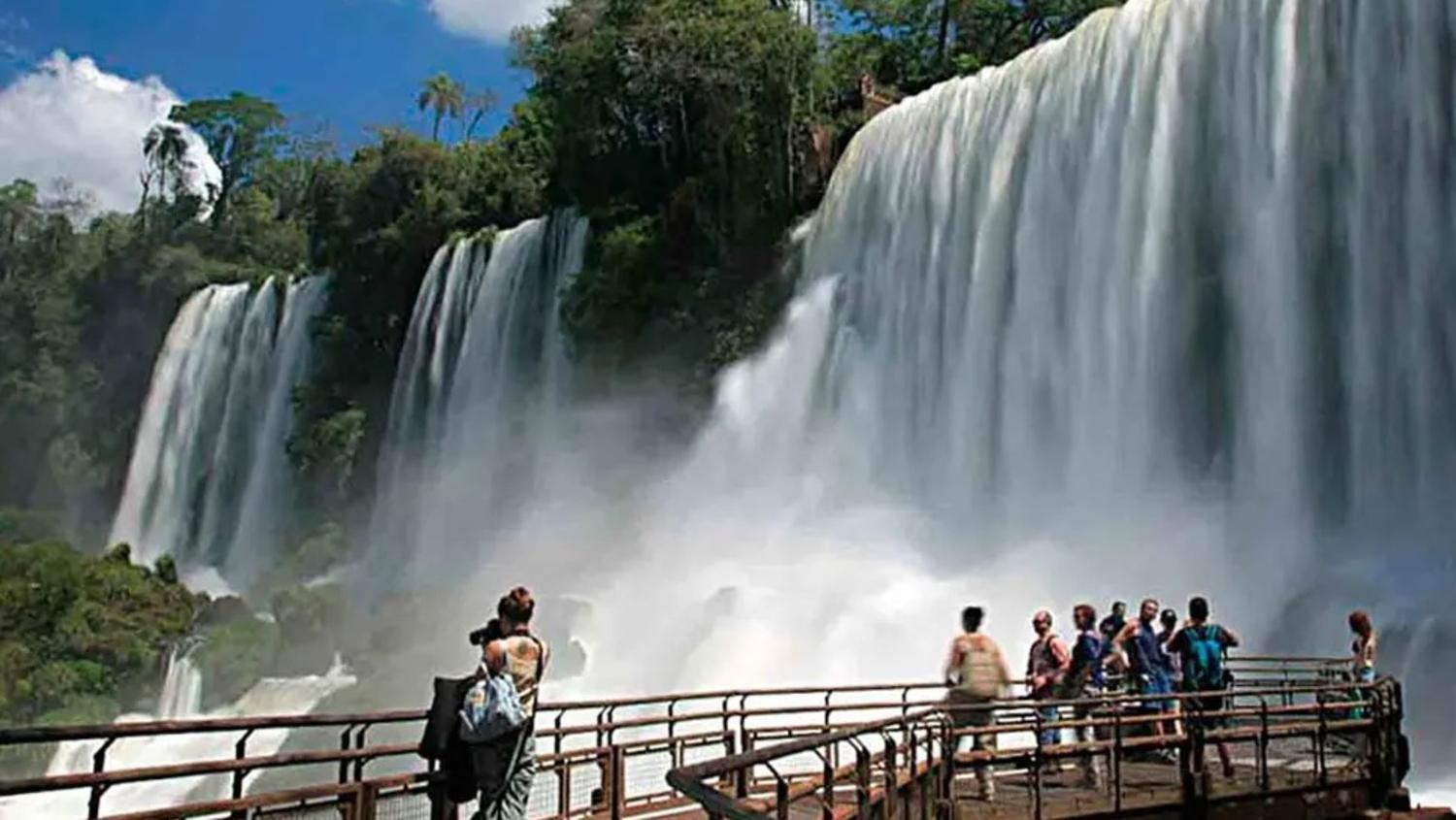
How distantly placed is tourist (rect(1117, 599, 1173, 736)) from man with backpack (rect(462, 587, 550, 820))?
5937 mm

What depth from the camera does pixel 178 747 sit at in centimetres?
2975

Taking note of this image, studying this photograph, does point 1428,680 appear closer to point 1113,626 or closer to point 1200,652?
point 1113,626

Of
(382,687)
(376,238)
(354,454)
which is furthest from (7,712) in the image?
(376,238)

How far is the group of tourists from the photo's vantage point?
9227 millimetres

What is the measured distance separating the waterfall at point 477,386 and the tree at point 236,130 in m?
52.2

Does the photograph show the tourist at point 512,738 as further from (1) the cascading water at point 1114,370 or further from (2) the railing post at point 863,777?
(1) the cascading water at point 1114,370

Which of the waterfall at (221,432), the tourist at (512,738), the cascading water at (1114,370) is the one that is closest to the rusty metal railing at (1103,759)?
the tourist at (512,738)

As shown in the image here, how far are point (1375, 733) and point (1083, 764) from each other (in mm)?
2136

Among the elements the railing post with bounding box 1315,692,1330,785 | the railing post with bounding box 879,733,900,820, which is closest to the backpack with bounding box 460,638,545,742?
the railing post with bounding box 879,733,900,820

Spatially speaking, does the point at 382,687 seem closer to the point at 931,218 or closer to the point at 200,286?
the point at 931,218

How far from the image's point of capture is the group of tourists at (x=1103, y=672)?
9227mm

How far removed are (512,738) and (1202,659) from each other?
5.88 metres

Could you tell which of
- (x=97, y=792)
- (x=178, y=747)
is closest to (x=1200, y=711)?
(x=97, y=792)

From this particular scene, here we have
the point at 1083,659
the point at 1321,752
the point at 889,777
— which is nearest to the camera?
the point at 889,777
